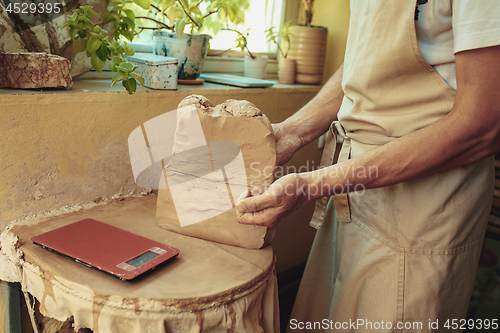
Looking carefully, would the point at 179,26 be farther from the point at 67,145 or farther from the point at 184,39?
the point at 67,145

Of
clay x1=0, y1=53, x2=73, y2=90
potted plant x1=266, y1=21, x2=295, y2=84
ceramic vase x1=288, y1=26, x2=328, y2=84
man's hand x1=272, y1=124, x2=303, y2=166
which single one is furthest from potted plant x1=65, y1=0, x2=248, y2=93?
man's hand x1=272, y1=124, x2=303, y2=166

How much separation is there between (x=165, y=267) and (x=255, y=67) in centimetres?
118

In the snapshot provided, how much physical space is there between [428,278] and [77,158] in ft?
3.33

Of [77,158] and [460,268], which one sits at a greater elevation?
[77,158]

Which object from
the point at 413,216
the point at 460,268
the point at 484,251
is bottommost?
the point at 484,251

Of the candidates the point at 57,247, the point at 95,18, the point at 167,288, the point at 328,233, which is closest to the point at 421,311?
the point at 328,233

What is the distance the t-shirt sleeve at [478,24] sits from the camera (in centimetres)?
67

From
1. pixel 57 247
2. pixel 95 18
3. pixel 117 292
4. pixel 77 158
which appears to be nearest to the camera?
pixel 117 292

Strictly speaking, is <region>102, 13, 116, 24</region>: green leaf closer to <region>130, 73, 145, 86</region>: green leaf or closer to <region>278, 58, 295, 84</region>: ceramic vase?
<region>130, 73, 145, 86</region>: green leaf

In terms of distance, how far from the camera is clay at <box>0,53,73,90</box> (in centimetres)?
92

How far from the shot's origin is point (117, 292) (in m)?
0.68

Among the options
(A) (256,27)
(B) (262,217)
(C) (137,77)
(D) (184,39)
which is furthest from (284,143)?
(A) (256,27)

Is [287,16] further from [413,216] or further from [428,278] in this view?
[428,278]

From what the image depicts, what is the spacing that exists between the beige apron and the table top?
0.32 m
